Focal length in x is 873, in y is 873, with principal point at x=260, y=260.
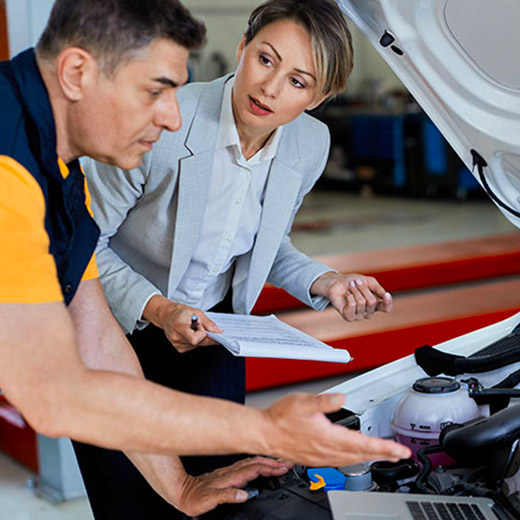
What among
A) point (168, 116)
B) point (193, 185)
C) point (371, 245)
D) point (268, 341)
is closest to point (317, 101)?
point (193, 185)

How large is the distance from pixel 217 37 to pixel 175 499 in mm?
11902

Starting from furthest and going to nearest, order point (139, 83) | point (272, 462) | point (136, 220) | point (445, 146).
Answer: point (445, 146), point (136, 220), point (272, 462), point (139, 83)

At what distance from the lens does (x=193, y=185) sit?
1.72 metres

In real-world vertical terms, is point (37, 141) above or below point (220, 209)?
above

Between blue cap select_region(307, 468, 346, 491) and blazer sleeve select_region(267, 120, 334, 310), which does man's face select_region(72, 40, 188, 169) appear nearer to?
blue cap select_region(307, 468, 346, 491)

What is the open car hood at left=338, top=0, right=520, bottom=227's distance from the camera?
1409 millimetres

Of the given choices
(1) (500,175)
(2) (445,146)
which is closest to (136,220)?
(1) (500,175)

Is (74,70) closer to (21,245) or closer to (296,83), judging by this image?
(21,245)

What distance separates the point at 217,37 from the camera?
1270 centimetres

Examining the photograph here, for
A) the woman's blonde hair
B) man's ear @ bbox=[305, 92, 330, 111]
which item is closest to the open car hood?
the woman's blonde hair

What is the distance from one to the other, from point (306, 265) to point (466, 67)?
0.61 meters

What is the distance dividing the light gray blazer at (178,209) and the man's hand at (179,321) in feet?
0.09

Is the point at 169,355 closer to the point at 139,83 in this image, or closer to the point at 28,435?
the point at 139,83

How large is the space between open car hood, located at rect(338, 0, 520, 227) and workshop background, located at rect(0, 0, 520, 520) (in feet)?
1.16
